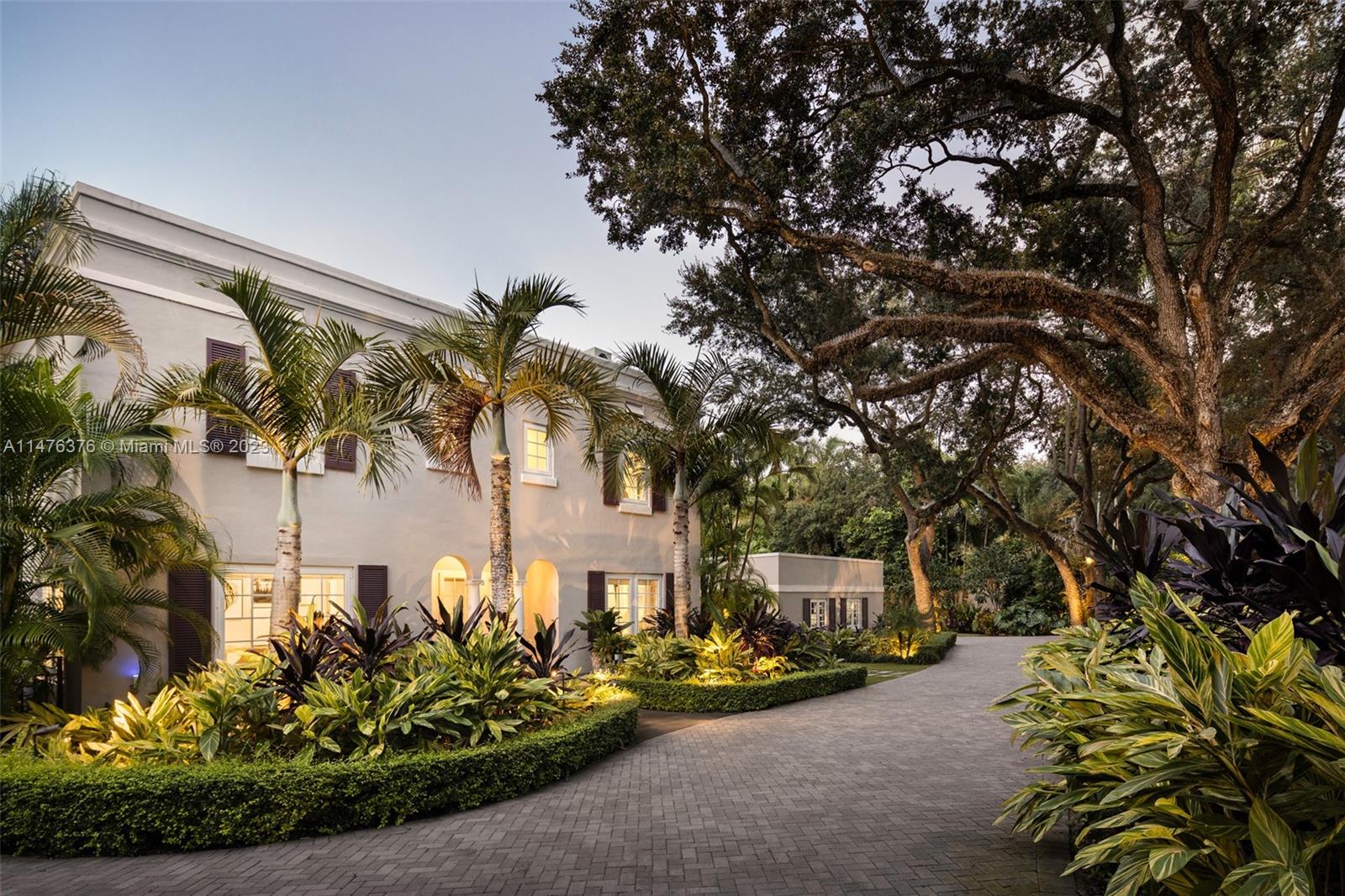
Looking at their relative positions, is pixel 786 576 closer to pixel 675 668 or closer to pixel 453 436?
pixel 675 668

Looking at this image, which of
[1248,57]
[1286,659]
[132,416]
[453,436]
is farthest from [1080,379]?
[132,416]

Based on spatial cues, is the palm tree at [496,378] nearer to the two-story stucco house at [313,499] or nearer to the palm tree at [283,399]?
the palm tree at [283,399]

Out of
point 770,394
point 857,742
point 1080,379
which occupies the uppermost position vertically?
point 770,394

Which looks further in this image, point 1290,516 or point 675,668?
point 675,668

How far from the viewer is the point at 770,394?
19875 mm

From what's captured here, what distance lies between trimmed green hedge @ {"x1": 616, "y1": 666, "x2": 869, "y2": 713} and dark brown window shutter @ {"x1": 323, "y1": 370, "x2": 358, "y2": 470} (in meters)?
5.75

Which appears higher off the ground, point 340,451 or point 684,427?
point 684,427

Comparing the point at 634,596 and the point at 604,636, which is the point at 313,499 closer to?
the point at 604,636

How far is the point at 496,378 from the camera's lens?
31.4ft

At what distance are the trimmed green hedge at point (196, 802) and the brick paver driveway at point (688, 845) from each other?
0.15 m

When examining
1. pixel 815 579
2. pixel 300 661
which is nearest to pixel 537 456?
pixel 300 661

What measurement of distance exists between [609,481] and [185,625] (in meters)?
7.29

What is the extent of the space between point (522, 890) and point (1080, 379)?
896 cm

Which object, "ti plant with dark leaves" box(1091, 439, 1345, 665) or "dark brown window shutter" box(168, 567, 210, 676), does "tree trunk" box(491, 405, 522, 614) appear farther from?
"ti plant with dark leaves" box(1091, 439, 1345, 665)
